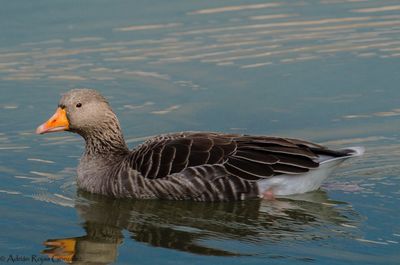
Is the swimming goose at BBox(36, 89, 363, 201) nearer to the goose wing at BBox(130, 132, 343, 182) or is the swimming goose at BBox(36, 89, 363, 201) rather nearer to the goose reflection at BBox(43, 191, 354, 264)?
the goose wing at BBox(130, 132, 343, 182)

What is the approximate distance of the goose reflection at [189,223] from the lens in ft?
31.1

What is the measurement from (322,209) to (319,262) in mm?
1655

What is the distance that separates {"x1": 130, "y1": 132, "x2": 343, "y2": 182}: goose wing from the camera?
10773 millimetres

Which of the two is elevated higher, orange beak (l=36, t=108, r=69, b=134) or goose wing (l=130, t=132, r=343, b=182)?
orange beak (l=36, t=108, r=69, b=134)

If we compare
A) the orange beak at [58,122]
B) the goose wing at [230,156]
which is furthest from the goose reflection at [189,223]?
the orange beak at [58,122]

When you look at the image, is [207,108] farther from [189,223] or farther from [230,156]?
[189,223]

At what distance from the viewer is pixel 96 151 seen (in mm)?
11633

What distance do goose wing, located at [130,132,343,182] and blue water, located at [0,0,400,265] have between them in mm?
336

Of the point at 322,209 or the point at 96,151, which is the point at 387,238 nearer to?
the point at 322,209

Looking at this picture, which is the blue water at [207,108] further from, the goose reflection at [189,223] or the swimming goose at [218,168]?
the swimming goose at [218,168]

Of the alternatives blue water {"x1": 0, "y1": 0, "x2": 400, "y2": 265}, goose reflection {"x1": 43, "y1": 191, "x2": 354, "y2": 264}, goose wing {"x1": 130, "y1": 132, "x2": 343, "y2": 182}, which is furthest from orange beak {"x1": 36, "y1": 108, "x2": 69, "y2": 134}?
goose wing {"x1": 130, "y1": 132, "x2": 343, "y2": 182}

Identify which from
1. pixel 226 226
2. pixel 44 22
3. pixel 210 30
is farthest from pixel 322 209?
pixel 44 22

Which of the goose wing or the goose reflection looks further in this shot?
the goose wing

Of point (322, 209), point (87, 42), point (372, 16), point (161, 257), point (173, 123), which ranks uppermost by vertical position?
point (372, 16)
